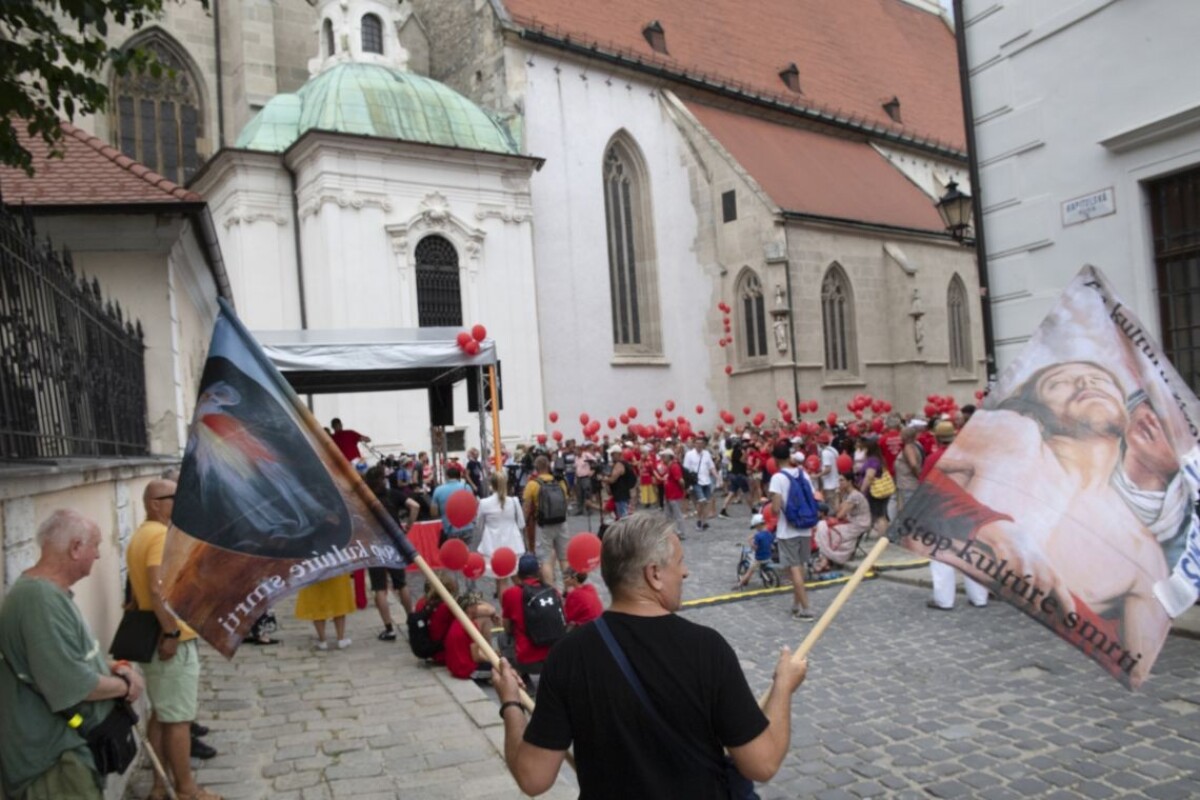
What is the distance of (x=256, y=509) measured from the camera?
341 centimetres

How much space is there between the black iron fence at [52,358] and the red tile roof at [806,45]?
2223cm

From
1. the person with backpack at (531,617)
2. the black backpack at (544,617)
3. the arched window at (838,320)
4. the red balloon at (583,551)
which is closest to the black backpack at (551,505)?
the person with backpack at (531,617)

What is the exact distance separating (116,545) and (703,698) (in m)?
5.09

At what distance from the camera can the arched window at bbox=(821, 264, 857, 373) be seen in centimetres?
3036

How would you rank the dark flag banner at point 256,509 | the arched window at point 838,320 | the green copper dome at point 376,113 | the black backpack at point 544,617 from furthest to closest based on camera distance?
the arched window at point 838,320 < the green copper dome at point 376,113 < the black backpack at point 544,617 < the dark flag banner at point 256,509

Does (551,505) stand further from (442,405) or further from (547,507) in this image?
(442,405)

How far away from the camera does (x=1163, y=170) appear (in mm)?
8594

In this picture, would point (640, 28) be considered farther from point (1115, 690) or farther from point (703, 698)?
point (703, 698)

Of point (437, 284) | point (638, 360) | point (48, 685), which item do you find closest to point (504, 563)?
point (48, 685)

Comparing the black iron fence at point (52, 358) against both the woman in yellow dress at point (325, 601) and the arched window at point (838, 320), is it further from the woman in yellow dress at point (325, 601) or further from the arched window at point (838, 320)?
the arched window at point (838, 320)

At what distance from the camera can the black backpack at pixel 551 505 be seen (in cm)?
1099

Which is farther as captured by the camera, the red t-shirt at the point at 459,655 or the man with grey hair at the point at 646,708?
the red t-shirt at the point at 459,655

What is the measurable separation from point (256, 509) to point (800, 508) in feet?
22.5

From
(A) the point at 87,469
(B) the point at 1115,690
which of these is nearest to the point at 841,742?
(B) the point at 1115,690
